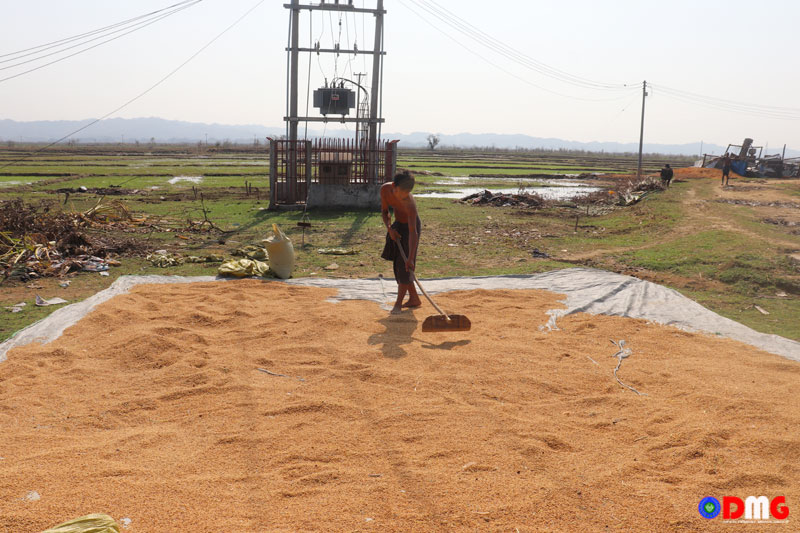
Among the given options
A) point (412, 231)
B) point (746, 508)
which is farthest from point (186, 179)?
point (746, 508)

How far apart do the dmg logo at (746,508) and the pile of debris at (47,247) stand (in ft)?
28.8

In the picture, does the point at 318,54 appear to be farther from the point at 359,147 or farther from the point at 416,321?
the point at 416,321

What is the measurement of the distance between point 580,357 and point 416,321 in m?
1.86

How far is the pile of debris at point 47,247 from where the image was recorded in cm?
829

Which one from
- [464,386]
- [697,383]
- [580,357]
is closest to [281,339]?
[464,386]

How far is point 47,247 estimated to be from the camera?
8.94 m

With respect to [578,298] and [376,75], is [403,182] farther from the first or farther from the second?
[376,75]

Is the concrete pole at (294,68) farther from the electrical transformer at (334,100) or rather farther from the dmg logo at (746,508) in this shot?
the dmg logo at (746,508)

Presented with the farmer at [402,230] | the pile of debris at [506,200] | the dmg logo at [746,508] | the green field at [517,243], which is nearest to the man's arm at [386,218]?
the farmer at [402,230]

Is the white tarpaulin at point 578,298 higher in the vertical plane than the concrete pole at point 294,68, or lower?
lower

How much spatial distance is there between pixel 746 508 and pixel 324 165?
48.5 ft

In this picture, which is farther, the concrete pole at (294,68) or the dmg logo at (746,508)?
the concrete pole at (294,68)

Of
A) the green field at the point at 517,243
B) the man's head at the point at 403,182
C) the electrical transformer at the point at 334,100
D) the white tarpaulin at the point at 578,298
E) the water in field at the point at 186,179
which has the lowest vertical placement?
the white tarpaulin at the point at 578,298

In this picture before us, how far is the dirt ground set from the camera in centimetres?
278
